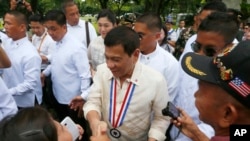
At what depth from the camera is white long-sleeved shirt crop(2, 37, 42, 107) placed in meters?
3.84

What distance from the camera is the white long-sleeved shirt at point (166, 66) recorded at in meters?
3.06

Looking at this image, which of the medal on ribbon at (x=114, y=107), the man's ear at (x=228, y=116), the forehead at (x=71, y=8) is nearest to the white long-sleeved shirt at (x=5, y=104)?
the medal on ribbon at (x=114, y=107)

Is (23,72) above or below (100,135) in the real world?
below

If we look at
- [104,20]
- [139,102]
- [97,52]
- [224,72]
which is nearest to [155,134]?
[139,102]

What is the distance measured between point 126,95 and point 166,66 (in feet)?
2.58

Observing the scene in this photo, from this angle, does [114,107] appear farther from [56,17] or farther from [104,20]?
[104,20]

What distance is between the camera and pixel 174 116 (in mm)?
2135

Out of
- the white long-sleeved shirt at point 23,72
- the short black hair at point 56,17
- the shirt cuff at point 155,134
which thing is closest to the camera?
the shirt cuff at point 155,134

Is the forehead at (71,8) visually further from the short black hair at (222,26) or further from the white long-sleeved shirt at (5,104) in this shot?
the short black hair at (222,26)

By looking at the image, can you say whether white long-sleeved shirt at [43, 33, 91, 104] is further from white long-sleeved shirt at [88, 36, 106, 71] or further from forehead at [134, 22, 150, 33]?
forehead at [134, 22, 150, 33]

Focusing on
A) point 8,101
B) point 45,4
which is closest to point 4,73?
point 8,101

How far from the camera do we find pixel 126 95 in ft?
8.09

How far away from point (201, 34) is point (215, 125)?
4.35 ft

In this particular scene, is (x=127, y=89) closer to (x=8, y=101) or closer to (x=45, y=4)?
(x=8, y=101)
